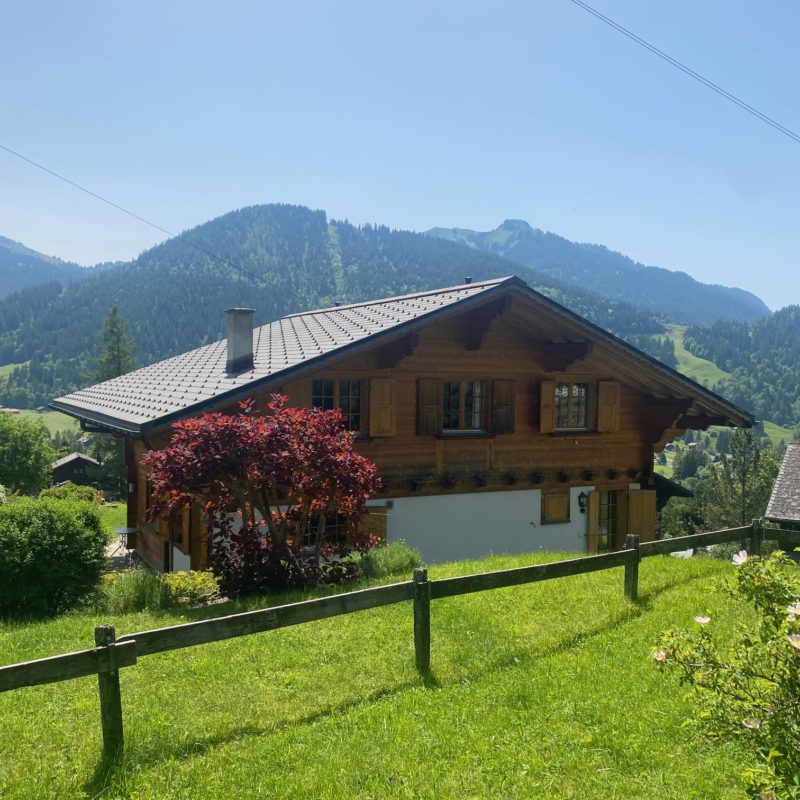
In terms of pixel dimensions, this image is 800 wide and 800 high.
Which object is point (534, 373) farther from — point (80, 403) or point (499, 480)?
point (80, 403)

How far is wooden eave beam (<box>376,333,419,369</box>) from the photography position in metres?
14.9

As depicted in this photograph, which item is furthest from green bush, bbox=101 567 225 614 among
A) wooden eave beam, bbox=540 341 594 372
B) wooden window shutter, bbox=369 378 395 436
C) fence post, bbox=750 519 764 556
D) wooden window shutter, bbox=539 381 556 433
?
wooden eave beam, bbox=540 341 594 372

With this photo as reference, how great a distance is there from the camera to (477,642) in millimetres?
7504

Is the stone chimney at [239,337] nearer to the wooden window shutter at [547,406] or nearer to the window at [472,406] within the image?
the window at [472,406]

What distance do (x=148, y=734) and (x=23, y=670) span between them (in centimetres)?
114

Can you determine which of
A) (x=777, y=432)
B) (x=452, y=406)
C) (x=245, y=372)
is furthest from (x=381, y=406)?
(x=777, y=432)

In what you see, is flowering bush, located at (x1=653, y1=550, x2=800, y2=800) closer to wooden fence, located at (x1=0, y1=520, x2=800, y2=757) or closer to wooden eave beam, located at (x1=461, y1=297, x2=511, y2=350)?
wooden fence, located at (x1=0, y1=520, x2=800, y2=757)

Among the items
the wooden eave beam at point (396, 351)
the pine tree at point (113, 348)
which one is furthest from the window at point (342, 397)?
the pine tree at point (113, 348)

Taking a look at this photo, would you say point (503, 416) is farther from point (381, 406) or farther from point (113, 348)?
point (113, 348)

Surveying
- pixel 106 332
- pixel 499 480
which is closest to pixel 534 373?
pixel 499 480

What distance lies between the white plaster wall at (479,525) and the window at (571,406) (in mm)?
1600

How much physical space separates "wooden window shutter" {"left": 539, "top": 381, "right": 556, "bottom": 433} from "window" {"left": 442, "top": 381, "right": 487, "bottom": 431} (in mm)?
1392

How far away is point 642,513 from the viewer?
61.5ft

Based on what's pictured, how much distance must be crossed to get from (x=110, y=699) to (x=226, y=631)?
3.00 ft
